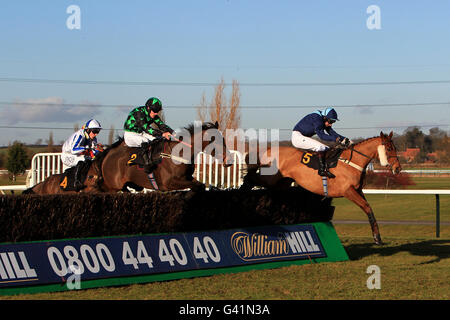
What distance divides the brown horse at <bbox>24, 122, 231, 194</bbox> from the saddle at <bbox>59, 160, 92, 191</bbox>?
0.07 metres

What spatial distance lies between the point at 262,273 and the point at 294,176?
7.30ft

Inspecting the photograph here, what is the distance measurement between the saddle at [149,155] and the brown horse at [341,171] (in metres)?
1.46

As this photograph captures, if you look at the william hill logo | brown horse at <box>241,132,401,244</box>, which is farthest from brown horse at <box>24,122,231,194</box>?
brown horse at <box>241,132,401,244</box>

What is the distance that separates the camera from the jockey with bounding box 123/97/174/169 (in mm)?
8164

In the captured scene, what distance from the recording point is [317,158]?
873cm

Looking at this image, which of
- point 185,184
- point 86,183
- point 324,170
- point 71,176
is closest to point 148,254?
point 185,184

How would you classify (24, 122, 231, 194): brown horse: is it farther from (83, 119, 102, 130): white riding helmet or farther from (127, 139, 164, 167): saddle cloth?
(83, 119, 102, 130): white riding helmet

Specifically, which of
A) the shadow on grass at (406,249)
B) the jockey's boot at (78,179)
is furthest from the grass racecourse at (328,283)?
the jockey's boot at (78,179)

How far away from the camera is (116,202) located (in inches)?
252

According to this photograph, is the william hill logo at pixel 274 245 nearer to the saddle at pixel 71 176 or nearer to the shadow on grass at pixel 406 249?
the shadow on grass at pixel 406 249

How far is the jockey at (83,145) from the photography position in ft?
30.4

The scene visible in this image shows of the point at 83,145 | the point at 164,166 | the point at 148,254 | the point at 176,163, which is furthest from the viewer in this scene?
the point at 83,145

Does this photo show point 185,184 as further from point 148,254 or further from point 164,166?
point 148,254

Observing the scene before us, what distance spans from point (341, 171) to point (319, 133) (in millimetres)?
659
